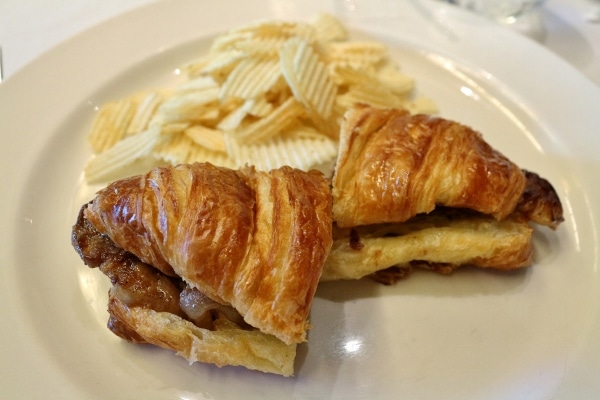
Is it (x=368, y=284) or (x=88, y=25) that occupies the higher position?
(x=88, y=25)

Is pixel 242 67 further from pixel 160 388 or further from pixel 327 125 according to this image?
pixel 160 388

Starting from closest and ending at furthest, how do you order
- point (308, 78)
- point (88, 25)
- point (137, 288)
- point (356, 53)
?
1. point (137, 288)
2. point (308, 78)
3. point (356, 53)
4. point (88, 25)

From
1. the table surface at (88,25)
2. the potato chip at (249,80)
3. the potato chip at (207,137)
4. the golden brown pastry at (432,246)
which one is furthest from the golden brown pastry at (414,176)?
the table surface at (88,25)

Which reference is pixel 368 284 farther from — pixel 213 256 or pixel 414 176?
pixel 213 256

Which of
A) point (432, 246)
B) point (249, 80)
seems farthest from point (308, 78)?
point (432, 246)

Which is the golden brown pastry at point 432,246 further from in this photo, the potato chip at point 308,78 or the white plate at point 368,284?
the potato chip at point 308,78

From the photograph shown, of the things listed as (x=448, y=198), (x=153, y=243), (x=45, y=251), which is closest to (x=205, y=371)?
(x=153, y=243)
